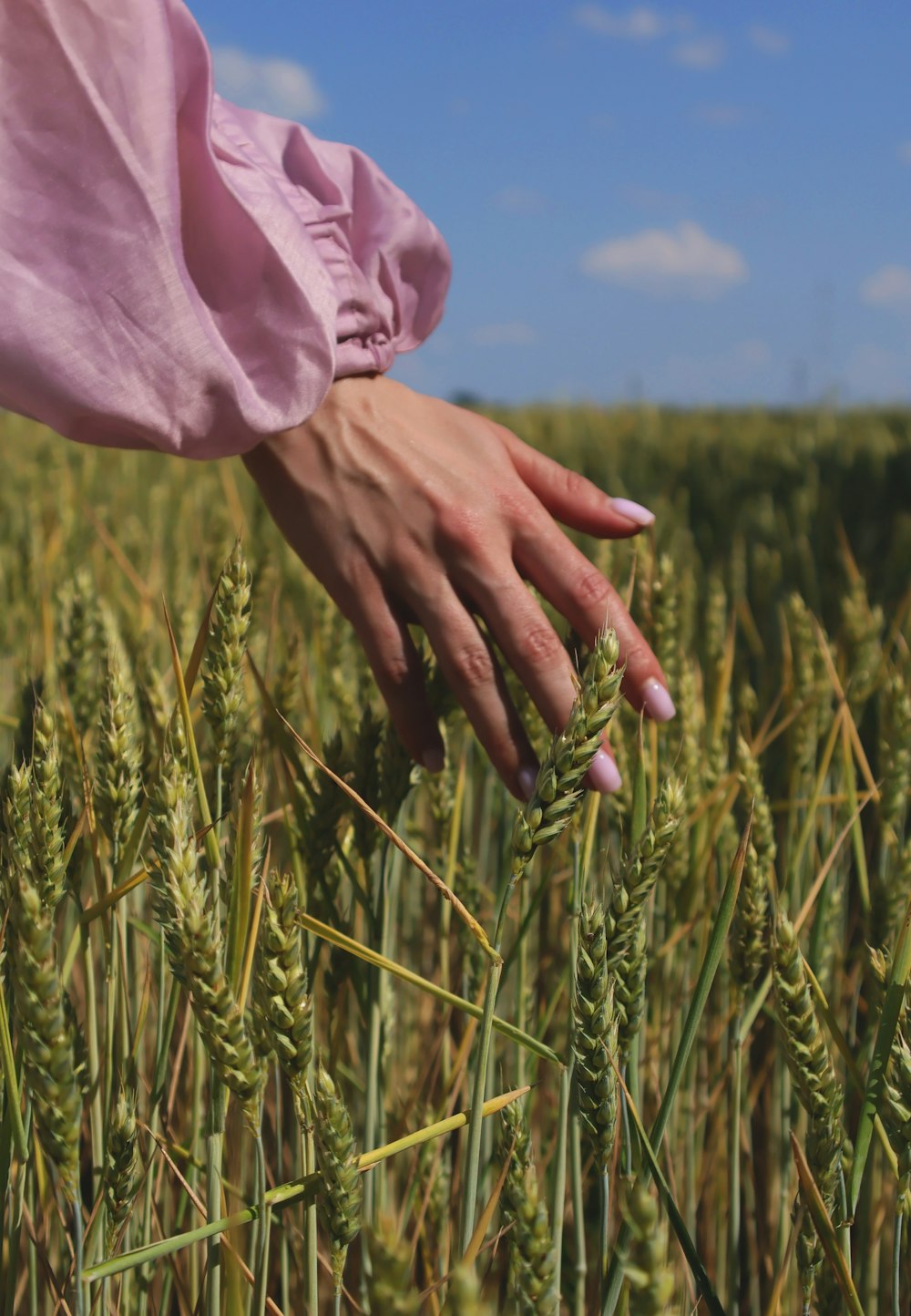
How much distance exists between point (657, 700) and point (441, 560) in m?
0.17

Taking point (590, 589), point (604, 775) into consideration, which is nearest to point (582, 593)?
point (590, 589)

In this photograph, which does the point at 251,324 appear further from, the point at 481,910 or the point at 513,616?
the point at 481,910

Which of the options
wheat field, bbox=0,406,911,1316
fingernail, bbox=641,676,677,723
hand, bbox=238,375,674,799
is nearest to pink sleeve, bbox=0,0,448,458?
hand, bbox=238,375,674,799

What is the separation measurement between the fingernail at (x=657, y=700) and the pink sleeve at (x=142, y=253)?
0.29m

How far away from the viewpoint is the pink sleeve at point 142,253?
2.27 feet

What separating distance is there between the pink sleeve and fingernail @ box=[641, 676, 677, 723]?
0.94 feet

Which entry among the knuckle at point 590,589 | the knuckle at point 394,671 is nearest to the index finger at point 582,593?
the knuckle at point 590,589

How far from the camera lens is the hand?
72cm

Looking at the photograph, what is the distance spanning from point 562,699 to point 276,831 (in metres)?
0.72

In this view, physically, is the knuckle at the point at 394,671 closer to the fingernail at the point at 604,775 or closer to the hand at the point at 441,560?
the hand at the point at 441,560

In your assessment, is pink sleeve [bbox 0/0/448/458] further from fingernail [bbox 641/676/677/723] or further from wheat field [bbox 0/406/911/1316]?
fingernail [bbox 641/676/677/723]

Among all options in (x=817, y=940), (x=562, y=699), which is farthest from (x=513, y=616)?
(x=817, y=940)

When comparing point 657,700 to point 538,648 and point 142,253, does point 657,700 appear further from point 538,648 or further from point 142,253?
point 142,253

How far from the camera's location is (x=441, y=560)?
73 centimetres
